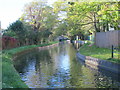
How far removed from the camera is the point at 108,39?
23.6 metres

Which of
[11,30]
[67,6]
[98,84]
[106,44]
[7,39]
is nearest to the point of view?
[98,84]

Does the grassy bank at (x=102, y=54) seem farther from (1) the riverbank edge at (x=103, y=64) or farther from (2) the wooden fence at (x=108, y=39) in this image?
(2) the wooden fence at (x=108, y=39)

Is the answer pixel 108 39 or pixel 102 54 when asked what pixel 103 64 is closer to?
pixel 102 54

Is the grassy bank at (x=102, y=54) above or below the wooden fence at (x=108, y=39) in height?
below

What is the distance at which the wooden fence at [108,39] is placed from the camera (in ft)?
70.8

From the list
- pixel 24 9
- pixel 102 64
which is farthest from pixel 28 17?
pixel 102 64

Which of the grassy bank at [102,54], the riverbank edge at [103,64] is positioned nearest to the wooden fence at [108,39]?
the grassy bank at [102,54]

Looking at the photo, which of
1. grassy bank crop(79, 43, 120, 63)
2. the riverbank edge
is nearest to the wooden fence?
grassy bank crop(79, 43, 120, 63)

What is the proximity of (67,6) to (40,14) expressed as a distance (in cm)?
2343

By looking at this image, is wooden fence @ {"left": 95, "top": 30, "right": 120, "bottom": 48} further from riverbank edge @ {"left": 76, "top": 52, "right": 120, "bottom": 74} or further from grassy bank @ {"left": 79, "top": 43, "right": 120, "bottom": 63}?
riverbank edge @ {"left": 76, "top": 52, "right": 120, "bottom": 74}

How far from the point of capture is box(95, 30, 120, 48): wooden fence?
21.6 m

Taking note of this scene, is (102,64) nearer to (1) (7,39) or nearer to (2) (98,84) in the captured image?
(2) (98,84)

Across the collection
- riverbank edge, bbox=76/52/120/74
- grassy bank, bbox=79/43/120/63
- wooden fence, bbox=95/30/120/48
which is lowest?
riverbank edge, bbox=76/52/120/74

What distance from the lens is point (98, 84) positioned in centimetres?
1030
